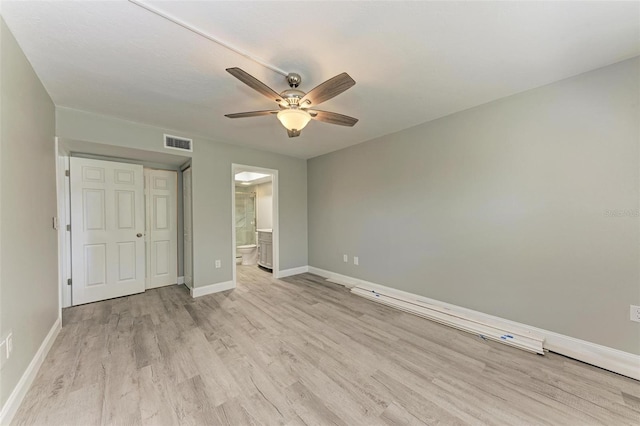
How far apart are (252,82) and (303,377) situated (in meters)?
2.20

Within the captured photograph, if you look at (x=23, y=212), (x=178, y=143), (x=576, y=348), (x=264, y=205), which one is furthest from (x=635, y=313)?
(x=264, y=205)

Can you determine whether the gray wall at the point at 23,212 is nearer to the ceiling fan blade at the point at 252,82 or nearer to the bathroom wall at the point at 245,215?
the ceiling fan blade at the point at 252,82

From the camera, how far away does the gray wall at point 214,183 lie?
9.22 ft

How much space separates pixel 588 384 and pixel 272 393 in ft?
7.48

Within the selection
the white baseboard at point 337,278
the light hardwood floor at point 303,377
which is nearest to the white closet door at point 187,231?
the light hardwood floor at point 303,377

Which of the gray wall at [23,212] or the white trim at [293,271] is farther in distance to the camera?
the white trim at [293,271]

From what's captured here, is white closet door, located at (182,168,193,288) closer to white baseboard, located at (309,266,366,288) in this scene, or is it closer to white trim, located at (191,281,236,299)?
white trim, located at (191,281,236,299)

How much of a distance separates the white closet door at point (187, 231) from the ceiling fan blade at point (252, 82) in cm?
254

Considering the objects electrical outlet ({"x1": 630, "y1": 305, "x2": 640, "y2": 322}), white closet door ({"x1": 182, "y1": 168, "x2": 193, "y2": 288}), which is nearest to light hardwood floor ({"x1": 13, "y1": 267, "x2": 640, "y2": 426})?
electrical outlet ({"x1": 630, "y1": 305, "x2": 640, "y2": 322})

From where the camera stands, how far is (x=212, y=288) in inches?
145

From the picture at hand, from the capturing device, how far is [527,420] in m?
1.41

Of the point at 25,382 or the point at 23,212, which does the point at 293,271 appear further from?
the point at 23,212

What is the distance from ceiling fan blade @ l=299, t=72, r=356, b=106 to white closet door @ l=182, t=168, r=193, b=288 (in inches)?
106

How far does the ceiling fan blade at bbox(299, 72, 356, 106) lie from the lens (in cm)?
160
